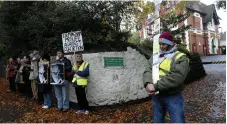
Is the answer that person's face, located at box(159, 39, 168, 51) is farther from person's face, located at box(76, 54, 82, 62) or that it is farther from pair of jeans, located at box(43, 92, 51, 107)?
pair of jeans, located at box(43, 92, 51, 107)

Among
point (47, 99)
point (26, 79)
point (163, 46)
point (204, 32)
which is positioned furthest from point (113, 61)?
point (204, 32)

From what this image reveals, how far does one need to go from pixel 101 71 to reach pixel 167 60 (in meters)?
4.61

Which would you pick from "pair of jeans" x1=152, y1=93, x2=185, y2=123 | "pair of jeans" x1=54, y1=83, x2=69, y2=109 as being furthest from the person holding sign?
"pair of jeans" x1=152, y1=93, x2=185, y2=123

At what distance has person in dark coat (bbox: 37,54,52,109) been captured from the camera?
28.8ft

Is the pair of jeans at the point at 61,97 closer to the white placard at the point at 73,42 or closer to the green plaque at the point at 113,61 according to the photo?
the white placard at the point at 73,42

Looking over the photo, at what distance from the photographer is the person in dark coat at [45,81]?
878 centimetres

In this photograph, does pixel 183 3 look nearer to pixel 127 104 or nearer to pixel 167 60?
pixel 127 104

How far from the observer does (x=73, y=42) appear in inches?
328

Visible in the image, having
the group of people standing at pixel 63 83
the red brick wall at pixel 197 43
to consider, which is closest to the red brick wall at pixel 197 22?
the red brick wall at pixel 197 43

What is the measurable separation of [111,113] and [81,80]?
1.27 metres

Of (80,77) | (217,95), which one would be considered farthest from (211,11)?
(80,77)

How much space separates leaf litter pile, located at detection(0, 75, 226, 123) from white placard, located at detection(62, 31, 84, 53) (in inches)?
A: 72.8

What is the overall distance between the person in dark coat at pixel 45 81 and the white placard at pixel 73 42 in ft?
3.09

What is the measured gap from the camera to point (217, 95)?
9883mm
